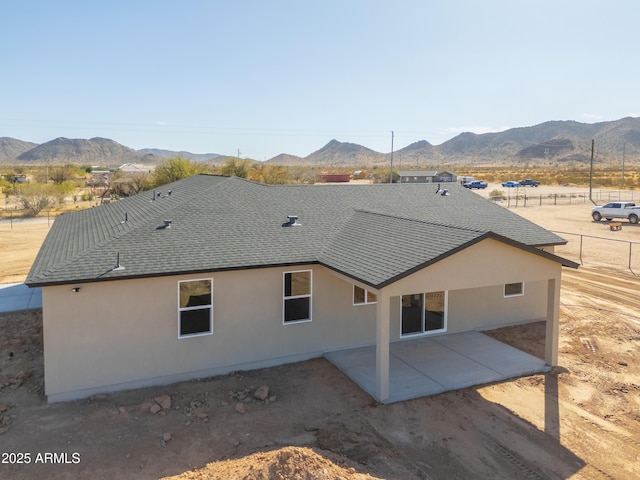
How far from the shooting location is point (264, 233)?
1408 centimetres

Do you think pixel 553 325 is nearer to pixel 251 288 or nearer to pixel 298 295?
pixel 298 295

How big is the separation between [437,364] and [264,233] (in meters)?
5.82

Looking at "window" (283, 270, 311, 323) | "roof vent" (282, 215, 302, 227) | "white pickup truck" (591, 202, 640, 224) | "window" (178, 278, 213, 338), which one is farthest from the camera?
"white pickup truck" (591, 202, 640, 224)

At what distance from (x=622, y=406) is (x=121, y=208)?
17.2 metres

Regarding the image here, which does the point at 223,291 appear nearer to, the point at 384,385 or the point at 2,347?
the point at 384,385

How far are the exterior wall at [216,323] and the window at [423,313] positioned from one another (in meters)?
1.24

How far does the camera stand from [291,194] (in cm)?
1858

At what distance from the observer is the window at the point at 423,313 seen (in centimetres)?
1456

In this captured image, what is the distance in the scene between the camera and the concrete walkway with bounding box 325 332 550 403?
37.5ft

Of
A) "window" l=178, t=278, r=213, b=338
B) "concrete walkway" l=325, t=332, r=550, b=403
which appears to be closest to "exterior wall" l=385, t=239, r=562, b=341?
"concrete walkway" l=325, t=332, r=550, b=403

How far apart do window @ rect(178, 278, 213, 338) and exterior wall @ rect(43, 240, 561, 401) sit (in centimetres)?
13

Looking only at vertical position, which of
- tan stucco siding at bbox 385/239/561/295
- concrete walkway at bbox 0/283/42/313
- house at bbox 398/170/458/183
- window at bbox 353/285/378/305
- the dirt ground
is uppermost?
house at bbox 398/170/458/183

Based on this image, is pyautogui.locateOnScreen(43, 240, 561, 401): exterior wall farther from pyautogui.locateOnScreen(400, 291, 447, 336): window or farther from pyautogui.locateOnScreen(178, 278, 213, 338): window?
pyautogui.locateOnScreen(400, 291, 447, 336): window

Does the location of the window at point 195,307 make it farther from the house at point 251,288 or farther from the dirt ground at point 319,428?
the dirt ground at point 319,428
